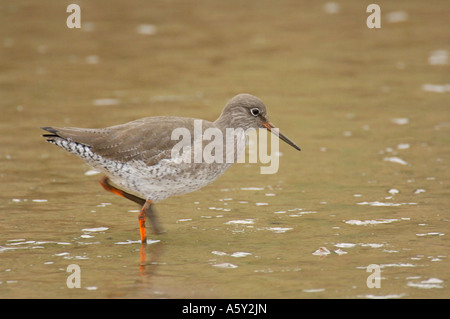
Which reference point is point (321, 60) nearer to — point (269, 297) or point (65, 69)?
point (65, 69)

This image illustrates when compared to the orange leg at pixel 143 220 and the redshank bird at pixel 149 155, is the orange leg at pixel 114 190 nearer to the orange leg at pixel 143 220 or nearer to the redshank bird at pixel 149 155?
the redshank bird at pixel 149 155

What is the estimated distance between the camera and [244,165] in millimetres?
13102

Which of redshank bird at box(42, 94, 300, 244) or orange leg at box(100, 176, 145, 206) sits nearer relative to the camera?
redshank bird at box(42, 94, 300, 244)

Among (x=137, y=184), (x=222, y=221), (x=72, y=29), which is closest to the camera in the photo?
(x=137, y=184)

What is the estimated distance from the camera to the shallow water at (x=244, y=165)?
8719 millimetres

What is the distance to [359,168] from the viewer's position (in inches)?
490

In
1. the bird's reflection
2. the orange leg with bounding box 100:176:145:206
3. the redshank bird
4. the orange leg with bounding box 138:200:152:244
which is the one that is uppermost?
the redshank bird


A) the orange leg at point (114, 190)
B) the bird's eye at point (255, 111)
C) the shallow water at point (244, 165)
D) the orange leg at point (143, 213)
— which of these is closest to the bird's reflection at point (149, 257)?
the shallow water at point (244, 165)

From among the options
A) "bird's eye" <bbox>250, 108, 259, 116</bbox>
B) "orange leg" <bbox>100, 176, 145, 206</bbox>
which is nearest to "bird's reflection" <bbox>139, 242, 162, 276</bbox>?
"orange leg" <bbox>100, 176, 145, 206</bbox>

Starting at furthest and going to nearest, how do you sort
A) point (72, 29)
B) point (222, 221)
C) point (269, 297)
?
point (72, 29) → point (222, 221) → point (269, 297)

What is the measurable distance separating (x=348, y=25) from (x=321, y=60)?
3393 mm

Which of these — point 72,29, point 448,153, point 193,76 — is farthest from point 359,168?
point 72,29

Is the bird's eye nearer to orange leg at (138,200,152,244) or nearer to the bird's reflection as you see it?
orange leg at (138,200,152,244)

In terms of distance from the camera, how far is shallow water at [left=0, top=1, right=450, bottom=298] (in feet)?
28.6
